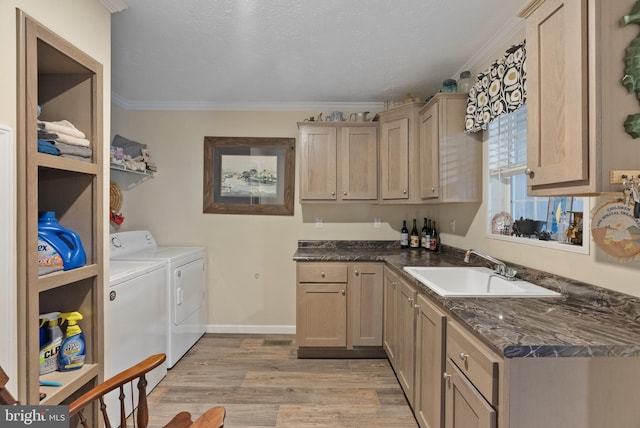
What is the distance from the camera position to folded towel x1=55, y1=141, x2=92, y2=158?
4.51ft

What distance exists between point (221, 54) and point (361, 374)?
8.86 feet

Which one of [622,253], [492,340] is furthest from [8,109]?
[622,253]

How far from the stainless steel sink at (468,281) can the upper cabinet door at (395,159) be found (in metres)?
0.94

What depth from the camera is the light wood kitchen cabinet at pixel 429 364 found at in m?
1.50

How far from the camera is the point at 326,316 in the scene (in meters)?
2.88

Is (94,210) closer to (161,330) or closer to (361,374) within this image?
(161,330)

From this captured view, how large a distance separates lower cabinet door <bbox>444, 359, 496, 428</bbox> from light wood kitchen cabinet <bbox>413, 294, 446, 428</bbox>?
0.27ft

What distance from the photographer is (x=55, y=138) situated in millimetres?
1347

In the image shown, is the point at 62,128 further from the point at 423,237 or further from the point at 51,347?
the point at 423,237

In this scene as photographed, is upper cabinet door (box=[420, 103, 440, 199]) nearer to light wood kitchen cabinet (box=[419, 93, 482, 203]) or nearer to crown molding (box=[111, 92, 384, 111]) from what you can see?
light wood kitchen cabinet (box=[419, 93, 482, 203])

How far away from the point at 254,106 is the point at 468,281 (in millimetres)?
2667

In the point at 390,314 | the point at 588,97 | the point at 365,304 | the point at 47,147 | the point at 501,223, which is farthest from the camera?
the point at 365,304

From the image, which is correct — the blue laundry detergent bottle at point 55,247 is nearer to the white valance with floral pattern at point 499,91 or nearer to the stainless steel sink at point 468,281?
the stainless steel sink at point 468,281

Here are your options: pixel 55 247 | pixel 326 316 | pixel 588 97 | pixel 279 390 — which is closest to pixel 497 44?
pixel 588 97
